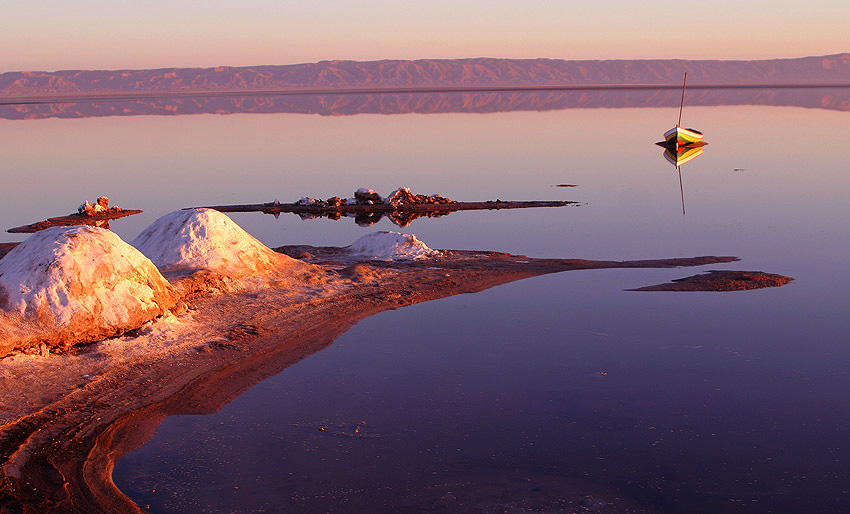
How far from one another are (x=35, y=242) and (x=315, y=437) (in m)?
4.62

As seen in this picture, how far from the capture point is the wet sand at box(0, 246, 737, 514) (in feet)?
24.8

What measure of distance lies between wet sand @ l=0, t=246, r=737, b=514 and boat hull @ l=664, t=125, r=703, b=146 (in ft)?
92.7

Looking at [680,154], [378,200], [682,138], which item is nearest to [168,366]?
[378,200]

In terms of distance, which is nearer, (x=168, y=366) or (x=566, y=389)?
(x=566, y=389)

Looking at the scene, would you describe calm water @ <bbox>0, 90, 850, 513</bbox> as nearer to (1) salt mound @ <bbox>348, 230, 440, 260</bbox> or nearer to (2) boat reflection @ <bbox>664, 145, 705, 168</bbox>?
(1) salt mound @ <bbox>348, 230, 440, 260</bbox>

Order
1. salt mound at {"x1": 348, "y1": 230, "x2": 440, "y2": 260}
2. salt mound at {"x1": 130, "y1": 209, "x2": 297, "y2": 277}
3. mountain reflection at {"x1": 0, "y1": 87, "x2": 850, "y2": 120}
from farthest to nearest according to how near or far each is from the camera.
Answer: mountain reflection at {"x1": 0, "y1": 87, "x2": 850, "y2": 120}
salt mound at {"x1": 348, "y1": 230, "x2": 440, "y2": 260}
salt mound at {"x1": 130, "y1": 209, "x2": 297, "y2": 277}

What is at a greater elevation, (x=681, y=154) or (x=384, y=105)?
(x=384, y=105)

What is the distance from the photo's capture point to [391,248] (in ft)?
54.0

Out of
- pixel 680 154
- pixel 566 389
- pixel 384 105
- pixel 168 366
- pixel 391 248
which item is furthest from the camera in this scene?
pixel 384 105

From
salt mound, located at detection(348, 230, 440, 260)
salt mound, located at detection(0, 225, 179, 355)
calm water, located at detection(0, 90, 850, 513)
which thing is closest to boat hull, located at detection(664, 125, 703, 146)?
calm water, located at detection(0, 90, 850, 513)

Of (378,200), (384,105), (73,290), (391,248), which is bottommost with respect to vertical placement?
(73,290)

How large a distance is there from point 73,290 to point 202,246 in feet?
10.5

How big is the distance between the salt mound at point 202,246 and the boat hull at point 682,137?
103ft

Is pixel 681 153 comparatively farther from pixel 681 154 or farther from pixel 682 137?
pixel 682 137
